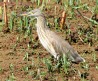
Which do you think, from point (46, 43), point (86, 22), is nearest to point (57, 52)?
point (46, 43)

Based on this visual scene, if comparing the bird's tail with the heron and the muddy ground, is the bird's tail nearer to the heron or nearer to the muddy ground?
the heron

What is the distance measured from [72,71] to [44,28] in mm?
1106

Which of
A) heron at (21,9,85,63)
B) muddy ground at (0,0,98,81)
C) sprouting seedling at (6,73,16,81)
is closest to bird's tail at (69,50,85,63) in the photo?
heron at (21,9,85,63)

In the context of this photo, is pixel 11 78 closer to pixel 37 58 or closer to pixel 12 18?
pixel 37 58

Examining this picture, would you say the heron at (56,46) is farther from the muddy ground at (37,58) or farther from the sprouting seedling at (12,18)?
the sprouting seedling at (12,18)

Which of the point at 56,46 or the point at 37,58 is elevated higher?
the point at 56,46

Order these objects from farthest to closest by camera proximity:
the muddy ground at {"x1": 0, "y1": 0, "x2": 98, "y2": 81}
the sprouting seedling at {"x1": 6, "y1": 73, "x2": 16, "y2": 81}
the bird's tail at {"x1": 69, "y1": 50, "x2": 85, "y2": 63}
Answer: the bird's tail at {"x1": 69, "y1": 50, "x2": 85, "y2": 63}, the muddy ground at {"x1": 0, "y1": 0, "x2": 98, "y2": 81}, the sprouting seedling at {"x1": 6, "y1": 73, "x2": 16, "y2": 81}

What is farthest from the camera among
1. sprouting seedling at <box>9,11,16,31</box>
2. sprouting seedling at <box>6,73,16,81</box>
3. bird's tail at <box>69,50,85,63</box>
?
sprouting seedling at <box>9,11,16,31</box>

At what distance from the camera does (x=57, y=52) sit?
841 centimetres

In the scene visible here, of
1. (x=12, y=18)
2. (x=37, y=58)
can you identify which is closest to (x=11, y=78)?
(x=37, y=58)

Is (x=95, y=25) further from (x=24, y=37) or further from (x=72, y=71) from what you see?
(x=72, y=71)

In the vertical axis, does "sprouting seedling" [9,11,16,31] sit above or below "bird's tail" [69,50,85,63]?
above

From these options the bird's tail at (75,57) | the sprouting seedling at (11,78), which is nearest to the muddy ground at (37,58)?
the sprouting seedling at (11,78)

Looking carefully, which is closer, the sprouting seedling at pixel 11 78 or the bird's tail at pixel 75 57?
the sprouting seedling at pixel 11 78
